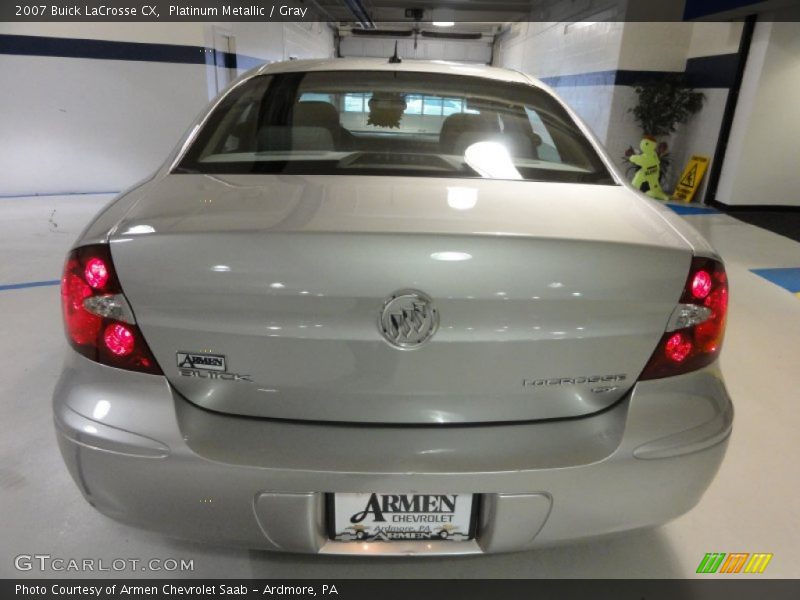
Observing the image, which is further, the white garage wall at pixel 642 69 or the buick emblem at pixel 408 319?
the white garage wall at pixel 642 69

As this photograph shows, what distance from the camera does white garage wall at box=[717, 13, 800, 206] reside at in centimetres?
643

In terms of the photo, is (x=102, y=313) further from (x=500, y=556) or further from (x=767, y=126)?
(x=767, y=126)

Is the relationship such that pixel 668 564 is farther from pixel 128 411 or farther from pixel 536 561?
pixel 128 411

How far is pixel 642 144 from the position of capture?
24.9 feet

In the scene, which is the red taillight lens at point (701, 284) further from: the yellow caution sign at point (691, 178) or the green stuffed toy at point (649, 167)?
the yellow caution sign at point (691, 178)

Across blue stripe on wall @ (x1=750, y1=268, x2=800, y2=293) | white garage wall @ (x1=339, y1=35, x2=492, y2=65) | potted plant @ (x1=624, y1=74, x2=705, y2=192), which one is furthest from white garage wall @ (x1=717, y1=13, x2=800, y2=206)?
white garage wall @ (x1=339, y1=35, x2=492, y2=65)

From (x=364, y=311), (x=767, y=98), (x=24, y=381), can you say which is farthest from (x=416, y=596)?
(x=767, y=98)

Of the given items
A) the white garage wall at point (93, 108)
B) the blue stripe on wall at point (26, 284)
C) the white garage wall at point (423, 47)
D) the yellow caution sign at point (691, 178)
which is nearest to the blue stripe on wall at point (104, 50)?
the white garage wall at point (93, 108)

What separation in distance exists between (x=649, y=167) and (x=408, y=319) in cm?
776

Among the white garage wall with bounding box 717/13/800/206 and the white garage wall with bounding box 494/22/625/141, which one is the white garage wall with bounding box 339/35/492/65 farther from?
the white garage wall with bounding box 717/13/800/206

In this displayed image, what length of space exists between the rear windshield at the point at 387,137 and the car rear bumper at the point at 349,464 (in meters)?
0.67

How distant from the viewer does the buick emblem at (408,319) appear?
39.1 inches

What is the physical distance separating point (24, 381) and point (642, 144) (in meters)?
7.54

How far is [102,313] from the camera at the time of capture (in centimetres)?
107
